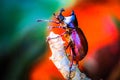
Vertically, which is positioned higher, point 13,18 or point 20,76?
point 13,18

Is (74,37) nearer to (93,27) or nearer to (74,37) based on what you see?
(74,37)

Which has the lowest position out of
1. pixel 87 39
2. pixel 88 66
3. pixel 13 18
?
pixel 88 66

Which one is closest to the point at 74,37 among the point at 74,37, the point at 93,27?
the point at 74,37

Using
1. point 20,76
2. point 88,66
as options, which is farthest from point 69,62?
point 20,76

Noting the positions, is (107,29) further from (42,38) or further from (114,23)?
(42,38)
